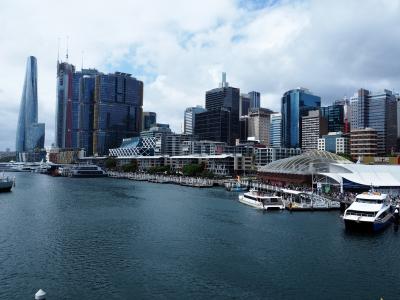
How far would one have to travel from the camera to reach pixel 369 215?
52.8 meters

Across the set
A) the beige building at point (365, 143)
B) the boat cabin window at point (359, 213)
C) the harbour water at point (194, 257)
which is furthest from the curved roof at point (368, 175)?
the beige building at point (365, 143)

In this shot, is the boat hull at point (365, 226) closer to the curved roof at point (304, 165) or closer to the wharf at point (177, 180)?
the curved roof at point (304, 165)

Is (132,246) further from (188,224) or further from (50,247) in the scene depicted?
(188,224)

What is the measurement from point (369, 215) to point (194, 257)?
85.5 ft

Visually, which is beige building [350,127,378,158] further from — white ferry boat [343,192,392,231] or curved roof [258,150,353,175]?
white ferry boat [343,192,392,231]

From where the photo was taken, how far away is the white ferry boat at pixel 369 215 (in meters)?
51.6

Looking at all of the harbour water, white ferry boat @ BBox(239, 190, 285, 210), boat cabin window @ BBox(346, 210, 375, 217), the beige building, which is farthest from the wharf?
the beige building

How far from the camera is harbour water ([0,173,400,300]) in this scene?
3116cm

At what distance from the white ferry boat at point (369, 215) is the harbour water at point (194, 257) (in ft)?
5.03

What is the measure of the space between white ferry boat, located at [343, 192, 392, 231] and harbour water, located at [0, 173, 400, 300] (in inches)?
60.3

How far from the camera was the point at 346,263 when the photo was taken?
37938mm

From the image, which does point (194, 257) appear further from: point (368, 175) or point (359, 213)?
point (368, 175)

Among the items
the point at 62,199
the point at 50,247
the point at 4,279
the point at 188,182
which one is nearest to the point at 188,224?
the point at 50,247

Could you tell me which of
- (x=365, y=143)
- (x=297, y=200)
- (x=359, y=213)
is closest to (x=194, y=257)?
(x=359, y=213)
